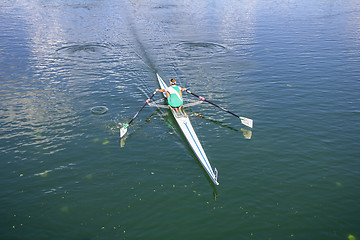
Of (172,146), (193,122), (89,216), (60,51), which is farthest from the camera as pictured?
(60,51)

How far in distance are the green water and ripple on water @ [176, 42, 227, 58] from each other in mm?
273

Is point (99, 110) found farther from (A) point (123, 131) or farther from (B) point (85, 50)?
(B) point (85, 50)

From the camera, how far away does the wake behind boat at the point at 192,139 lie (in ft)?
47.5

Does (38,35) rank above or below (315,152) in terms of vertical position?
above

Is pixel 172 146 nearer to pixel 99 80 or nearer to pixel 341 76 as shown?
pixel 99 80

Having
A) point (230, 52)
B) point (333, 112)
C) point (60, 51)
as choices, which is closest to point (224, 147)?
point (333, 112)

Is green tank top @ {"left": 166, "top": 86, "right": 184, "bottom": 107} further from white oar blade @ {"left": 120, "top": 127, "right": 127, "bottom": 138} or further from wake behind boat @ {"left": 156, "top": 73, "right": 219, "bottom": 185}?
white oar blade @ {"left": 120, "top": 127, "right": 127, "bottom": 138}

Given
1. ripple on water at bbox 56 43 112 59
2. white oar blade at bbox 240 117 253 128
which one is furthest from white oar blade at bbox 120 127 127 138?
ripple on water at bbox 56 43 112 59

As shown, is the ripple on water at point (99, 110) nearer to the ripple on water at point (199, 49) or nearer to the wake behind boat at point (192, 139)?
the wake behind boat at point (192, 139)

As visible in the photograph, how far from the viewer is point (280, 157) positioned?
16.1 metres

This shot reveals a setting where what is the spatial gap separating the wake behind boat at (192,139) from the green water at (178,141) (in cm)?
47

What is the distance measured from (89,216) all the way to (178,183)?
466cm

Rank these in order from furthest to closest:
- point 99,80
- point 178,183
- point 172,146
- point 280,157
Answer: point 99,80, point 172,146, point 280,157, point 178,183

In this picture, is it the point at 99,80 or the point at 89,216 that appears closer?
the point at 89,216
